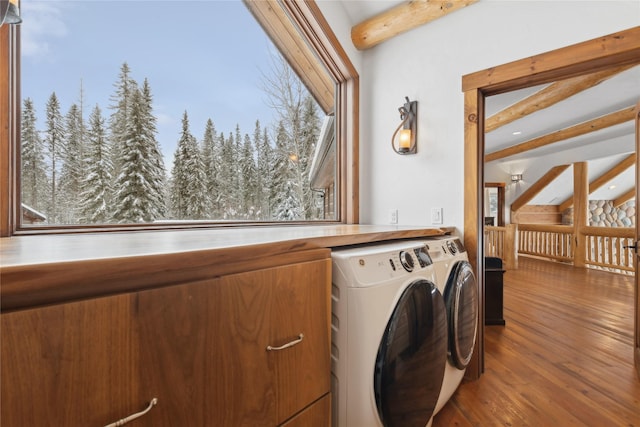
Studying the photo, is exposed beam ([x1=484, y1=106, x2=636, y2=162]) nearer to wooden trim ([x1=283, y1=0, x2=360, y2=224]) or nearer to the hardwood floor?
the hardwood floor

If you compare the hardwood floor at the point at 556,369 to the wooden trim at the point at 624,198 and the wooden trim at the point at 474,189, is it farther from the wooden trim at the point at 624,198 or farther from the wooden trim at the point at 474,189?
the wooden trim at the point at 624,198

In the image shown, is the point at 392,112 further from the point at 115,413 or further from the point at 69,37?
the point at 115,413

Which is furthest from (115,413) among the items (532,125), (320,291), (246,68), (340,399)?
(532,125)

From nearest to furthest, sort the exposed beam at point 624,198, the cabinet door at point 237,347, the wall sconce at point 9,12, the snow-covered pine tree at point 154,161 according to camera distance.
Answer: the cabinet door at point 237,347 < the wall sconce at point 9,12 < the snow-covered pine tree at point 154,161 < the exposed beam at point 624,198

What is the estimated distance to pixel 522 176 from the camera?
712 centimetres

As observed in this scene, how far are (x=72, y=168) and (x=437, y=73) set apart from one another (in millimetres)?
2182

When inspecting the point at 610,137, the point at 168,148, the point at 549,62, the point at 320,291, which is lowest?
the point at 320,291

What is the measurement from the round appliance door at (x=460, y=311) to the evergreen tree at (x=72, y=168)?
1.68 meters

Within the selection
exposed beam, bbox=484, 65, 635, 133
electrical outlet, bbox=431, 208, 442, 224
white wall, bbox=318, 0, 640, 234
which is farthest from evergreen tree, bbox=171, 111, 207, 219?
exposed beam, bbox=484, 65, 635, 133

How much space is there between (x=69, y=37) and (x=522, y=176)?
8.34 meters

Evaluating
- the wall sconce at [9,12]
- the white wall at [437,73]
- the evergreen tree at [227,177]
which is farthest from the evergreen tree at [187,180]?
the white wall at [437,73]

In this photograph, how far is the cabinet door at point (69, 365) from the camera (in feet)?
1.43

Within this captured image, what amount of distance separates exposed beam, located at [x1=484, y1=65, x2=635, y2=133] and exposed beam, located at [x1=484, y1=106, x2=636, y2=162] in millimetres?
948

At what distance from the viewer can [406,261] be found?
117cm
